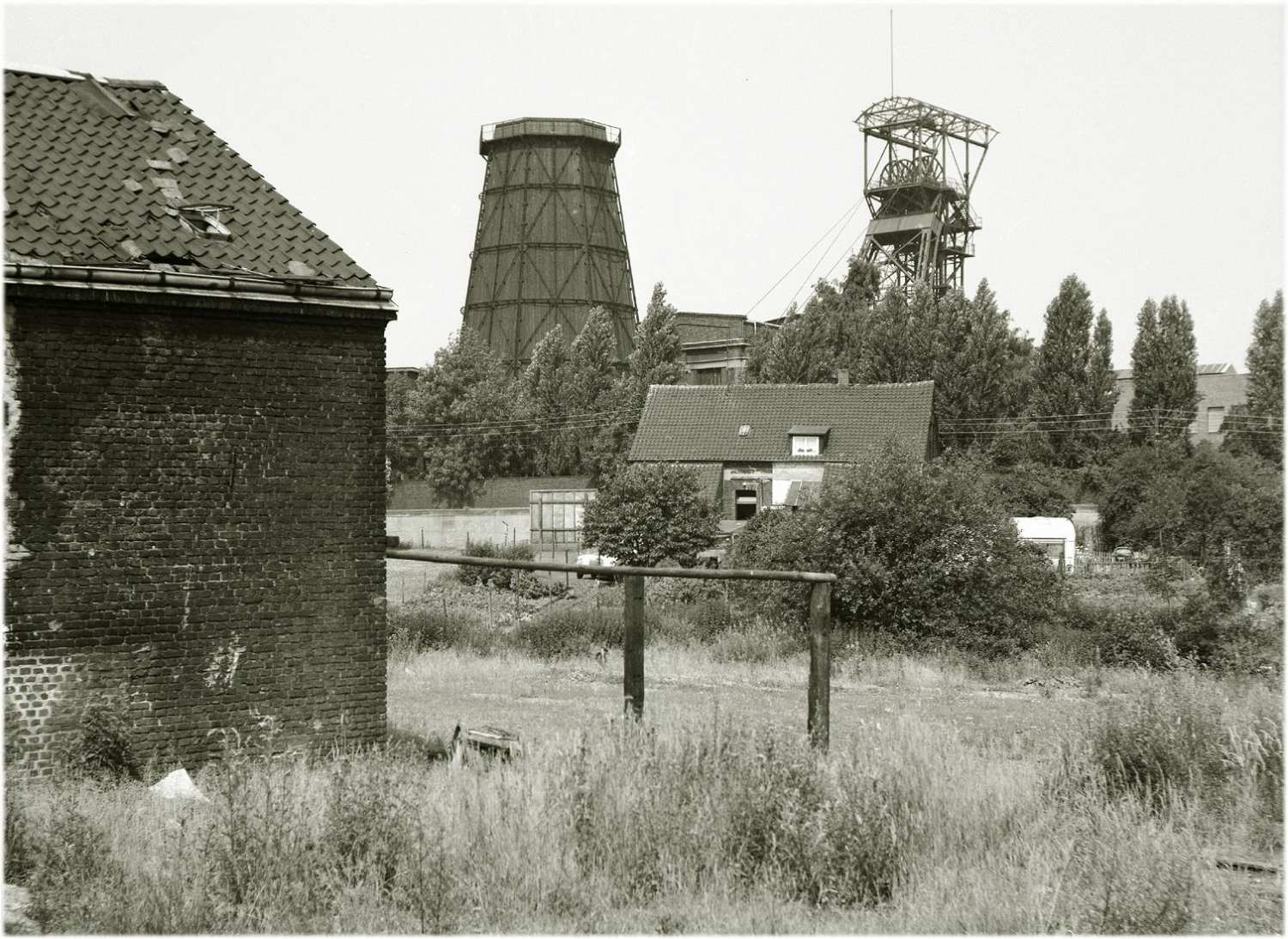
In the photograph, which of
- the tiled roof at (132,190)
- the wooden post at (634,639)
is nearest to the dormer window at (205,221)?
A: the tiled roof at (132,190)

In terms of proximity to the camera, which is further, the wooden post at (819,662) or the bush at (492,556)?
the bush at (492,556)

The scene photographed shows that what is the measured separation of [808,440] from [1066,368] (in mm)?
13435

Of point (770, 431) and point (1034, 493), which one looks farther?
point (770, 431)

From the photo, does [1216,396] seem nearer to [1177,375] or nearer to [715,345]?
[1177,375]

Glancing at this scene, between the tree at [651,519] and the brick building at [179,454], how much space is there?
23577mm

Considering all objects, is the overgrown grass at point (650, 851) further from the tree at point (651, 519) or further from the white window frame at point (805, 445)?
the white window frame at point (805, 445)

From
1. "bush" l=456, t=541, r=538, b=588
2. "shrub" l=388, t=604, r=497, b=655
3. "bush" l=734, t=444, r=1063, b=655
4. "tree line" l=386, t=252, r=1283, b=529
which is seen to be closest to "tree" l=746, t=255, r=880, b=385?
"tree line" l=386, t=252, r=1283, b=529

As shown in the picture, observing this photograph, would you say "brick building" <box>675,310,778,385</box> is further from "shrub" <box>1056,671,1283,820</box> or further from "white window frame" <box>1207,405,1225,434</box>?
"shrub" <box>1056,671,1283,820</box>

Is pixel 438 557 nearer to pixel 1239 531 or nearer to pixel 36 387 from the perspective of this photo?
pixel 36 387

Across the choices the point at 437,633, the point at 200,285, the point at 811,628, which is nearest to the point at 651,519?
the point at 437,633

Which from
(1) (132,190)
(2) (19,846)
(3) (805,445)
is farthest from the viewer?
(3) (805,445)

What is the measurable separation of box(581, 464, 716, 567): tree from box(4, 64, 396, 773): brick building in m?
23.6

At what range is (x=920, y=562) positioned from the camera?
74.9 ft

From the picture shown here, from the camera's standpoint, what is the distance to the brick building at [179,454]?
995 centimetres
